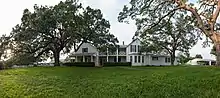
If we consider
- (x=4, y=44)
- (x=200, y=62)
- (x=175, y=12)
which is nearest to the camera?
(x=175, y=12)

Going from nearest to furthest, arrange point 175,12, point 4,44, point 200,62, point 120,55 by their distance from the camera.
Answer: point 175,12 < point 4,44 < point 120,55 < point 200,62

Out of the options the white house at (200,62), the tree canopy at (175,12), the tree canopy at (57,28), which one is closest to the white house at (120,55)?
the white house at (200,62)

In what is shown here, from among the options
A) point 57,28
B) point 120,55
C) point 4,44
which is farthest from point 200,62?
point 4,44

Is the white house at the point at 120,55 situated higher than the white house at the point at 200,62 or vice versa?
the white house at the point at 120,55

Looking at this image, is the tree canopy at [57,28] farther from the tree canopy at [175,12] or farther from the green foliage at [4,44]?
the tree canopy at [175,12]

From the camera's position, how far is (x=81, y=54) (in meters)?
65.1

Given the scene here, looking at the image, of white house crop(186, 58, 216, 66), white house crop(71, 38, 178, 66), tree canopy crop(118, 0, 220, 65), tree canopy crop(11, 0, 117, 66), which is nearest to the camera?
tree canopy crop(118, 0, 220, 65)

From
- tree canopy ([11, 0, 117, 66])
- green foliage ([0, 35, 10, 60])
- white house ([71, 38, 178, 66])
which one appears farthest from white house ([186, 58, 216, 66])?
green foliage ([0, 35, 10, 60])

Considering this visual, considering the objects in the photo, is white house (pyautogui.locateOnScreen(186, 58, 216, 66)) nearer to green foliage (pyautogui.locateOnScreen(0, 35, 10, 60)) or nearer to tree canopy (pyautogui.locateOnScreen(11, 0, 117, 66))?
tree canopy (pyautogui.locateOnScreen(11, 0, 117, 66))

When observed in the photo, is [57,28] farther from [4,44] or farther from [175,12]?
[175,12]

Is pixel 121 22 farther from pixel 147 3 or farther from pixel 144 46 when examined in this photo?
pixel 144 46

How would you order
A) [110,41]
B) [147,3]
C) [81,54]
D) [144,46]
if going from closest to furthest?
[147,3] < [110,41] < [144,46] < [81,54]

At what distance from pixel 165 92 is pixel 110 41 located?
31.2 meters

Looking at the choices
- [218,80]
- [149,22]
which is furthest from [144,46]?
[218,80]
